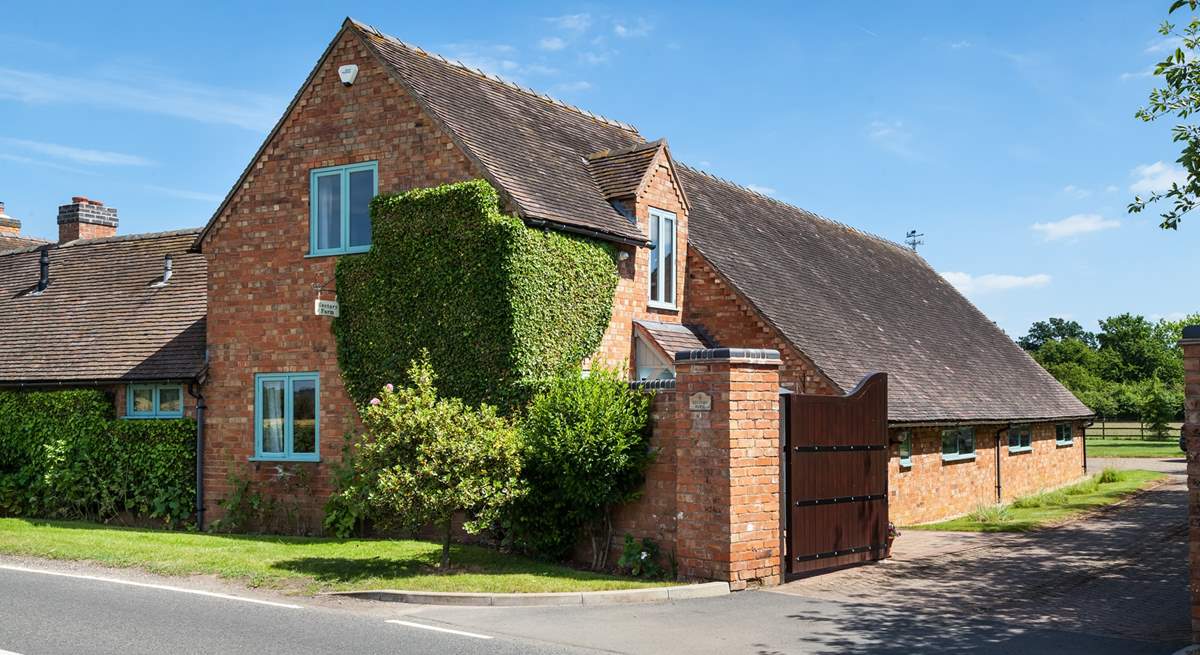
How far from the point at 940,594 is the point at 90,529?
44.4 feet

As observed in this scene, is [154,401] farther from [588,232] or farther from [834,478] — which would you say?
[834,478]

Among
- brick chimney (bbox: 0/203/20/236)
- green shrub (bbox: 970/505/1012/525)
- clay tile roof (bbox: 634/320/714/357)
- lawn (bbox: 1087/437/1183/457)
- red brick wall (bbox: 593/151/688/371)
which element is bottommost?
lawn (bbox: 1087/437/1183/457)

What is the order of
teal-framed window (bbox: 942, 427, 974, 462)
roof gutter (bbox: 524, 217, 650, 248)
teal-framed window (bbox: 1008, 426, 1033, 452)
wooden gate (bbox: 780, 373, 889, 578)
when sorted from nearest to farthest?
wooden gate (bbox: 780, 373, 889, 578) < roof gutter (bbox: 524, 217, 650, 248) < teal-framed window (bbox: 942, 427, 974, 462) < teal-framed window (bbox: 1008, 426, 1033, 452)

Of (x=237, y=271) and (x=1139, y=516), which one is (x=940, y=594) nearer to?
(x=1139, y=516)

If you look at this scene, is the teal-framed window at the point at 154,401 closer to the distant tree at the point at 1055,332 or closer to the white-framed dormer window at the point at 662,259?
the white-framed dormer window at the point at 662,259

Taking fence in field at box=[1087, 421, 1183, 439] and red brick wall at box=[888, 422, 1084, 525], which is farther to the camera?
fence in field at box=[1087, 421, 1183, 439]

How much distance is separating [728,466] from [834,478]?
2.12 meters

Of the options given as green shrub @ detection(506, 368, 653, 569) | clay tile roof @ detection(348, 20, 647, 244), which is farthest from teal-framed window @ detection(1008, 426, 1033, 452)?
green shrub @ detection(506, 368, 653, 569)

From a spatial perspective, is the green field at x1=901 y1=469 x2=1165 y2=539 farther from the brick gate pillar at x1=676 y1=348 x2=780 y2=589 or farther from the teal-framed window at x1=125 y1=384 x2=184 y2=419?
the teal-framed window at x1=125 y1=384 x2=184 y2=419

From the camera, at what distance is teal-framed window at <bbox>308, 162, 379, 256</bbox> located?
17.2 m

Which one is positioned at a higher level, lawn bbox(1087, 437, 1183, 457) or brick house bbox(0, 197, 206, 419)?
brick house bbox(0, 197, 206, 419)

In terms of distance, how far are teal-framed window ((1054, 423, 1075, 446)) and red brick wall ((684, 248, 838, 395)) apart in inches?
577

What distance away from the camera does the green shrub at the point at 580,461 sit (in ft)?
42.3

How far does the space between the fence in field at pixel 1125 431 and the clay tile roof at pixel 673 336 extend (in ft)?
161
